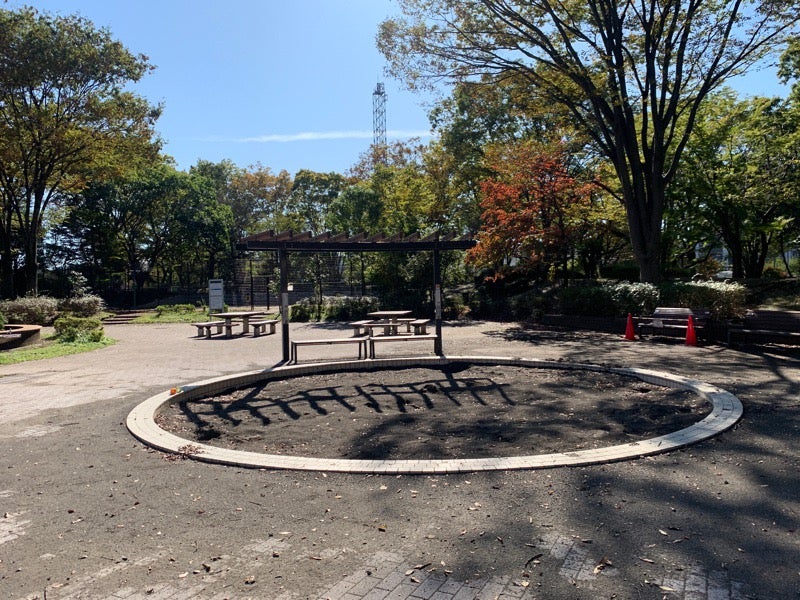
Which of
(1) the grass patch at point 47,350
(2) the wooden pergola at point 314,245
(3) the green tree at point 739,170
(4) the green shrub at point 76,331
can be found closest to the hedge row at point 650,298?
(3) the green tree at point 739,170

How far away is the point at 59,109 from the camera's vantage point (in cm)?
2227

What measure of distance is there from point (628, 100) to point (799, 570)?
1695cm

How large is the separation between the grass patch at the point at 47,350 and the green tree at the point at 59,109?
11215 mm

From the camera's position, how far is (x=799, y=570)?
2816 millimetres

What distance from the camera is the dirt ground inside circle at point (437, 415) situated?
5340 mm

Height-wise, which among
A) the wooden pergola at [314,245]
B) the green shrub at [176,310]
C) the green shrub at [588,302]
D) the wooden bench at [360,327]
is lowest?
the green shrub at [176,310]

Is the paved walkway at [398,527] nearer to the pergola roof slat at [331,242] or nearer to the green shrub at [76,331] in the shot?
the pergola roof slat at [331,242]

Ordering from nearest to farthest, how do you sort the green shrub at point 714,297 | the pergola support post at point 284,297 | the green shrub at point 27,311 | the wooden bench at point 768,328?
the pergola support post at point 284,297 < the wooden bench at point 768,328 < the green shrub at point 714,297 < the green shrub at point 27,311

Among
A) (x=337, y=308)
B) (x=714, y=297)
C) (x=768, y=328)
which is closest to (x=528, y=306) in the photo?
(x=714, y=297)

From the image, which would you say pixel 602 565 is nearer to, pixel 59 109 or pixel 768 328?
pixel 768 328

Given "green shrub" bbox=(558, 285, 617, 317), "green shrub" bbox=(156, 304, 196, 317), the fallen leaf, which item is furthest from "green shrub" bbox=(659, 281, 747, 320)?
"green shrub" bbox=(156, 304, 196, 317)

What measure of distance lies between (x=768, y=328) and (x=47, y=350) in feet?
55.1

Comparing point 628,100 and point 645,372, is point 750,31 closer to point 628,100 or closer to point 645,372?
point 628,100

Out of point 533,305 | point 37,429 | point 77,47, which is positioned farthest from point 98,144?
point 37,429
